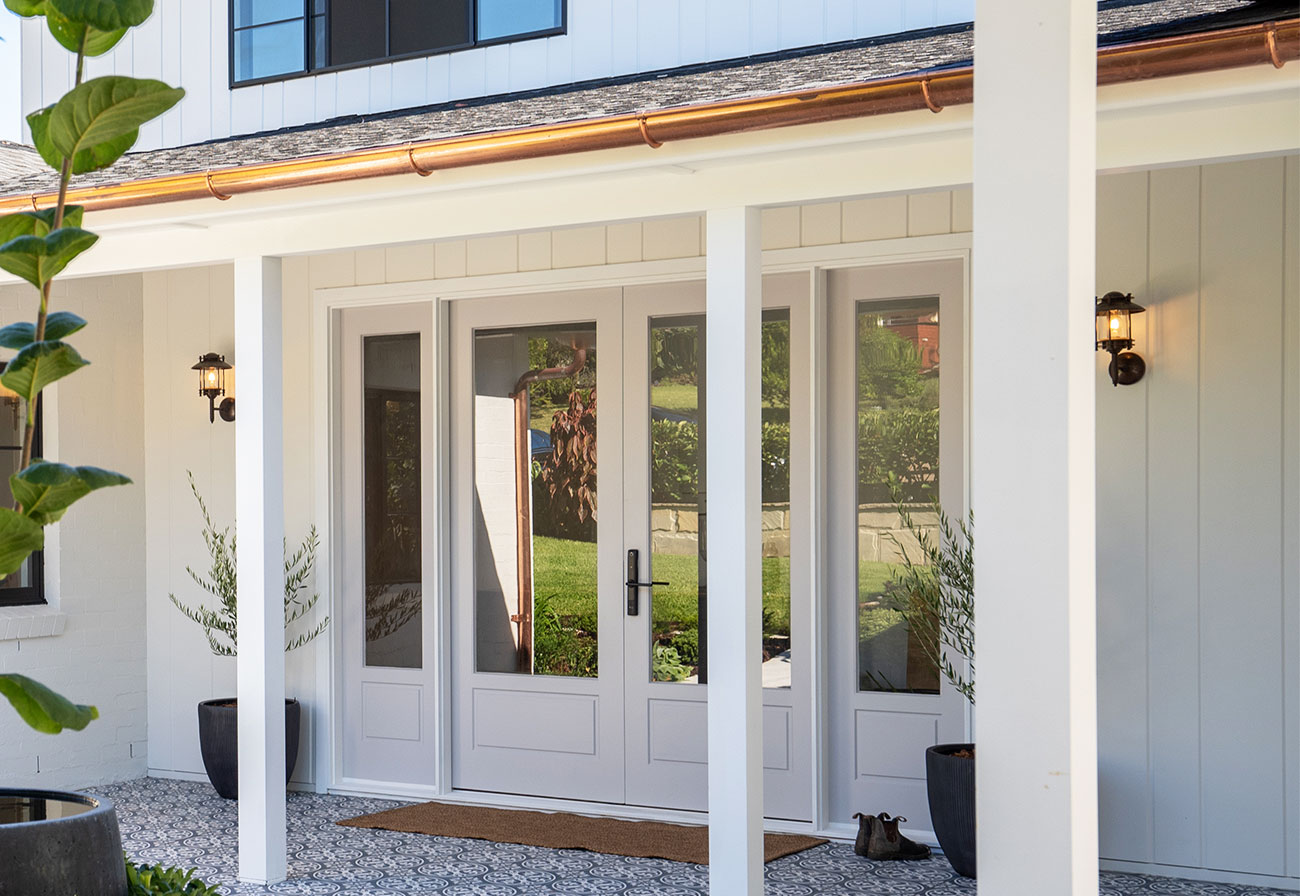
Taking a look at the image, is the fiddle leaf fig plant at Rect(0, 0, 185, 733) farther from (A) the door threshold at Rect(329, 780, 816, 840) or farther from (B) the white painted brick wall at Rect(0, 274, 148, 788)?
(B) the white painted brick wall at Rect(0, 274, 148, 788)

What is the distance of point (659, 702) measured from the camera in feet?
21.3

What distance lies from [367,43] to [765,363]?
10.1ft

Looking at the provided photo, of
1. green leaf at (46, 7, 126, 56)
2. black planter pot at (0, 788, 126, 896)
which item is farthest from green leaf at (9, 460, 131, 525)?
black planter pot at (0, 788, 126, 896)

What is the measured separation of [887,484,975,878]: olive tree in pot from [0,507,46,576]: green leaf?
13.5 feet

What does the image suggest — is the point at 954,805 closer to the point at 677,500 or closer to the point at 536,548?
the point at 677,500

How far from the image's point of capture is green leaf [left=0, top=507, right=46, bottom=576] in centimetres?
136

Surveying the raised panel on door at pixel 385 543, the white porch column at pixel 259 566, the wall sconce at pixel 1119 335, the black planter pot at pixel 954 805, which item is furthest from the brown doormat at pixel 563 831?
the wall sconce at pixel 1119 335

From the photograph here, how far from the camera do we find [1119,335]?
5.39 metres

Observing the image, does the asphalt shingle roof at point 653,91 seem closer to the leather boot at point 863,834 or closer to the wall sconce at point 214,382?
the wall sconce at point 214,382

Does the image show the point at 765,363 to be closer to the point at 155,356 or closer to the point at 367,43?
the point at 367,43

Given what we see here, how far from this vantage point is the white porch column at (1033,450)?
70.7 inches

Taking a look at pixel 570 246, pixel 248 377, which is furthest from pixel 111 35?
pixel 570 246

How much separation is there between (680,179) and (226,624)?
4007 millimetres

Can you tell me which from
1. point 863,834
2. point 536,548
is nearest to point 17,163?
point 536,548
